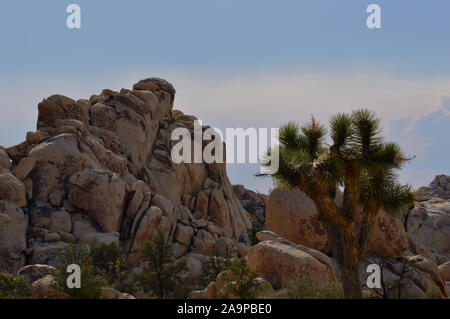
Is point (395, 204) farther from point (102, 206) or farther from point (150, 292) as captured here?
point (102, 206)

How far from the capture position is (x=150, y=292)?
26016 mm

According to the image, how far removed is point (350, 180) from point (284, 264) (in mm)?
4576

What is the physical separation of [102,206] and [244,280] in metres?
21.9

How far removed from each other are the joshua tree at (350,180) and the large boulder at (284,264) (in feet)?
9.49

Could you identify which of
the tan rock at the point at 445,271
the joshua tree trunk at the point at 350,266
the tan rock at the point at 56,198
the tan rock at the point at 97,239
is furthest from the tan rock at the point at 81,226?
the tan rock at the point at 445,271

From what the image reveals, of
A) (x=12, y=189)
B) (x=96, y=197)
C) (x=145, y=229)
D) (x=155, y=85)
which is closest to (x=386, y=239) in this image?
(x=145, y=229)

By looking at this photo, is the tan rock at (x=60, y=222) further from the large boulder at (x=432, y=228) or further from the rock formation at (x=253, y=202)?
the rock formation at (x=253, y=202)

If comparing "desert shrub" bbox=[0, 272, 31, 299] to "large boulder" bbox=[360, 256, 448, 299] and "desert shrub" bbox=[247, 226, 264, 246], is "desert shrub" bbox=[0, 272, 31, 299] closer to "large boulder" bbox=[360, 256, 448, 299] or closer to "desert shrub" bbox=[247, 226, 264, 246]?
"large boulder" bbox=[360, 256, 448, 299]

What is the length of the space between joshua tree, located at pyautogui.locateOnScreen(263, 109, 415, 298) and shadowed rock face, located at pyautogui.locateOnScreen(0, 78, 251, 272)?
63.2 feet

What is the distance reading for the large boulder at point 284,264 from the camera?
764 inches

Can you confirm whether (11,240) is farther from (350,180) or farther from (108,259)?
(350,180)

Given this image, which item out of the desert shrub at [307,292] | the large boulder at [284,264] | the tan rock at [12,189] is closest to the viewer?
the desert shrub at [307,292]

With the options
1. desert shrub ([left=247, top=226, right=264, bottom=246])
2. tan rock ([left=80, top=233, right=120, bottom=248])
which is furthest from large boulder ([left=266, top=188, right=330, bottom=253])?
desert shrub ([left=247, top=226, right=264, bottom=246])
